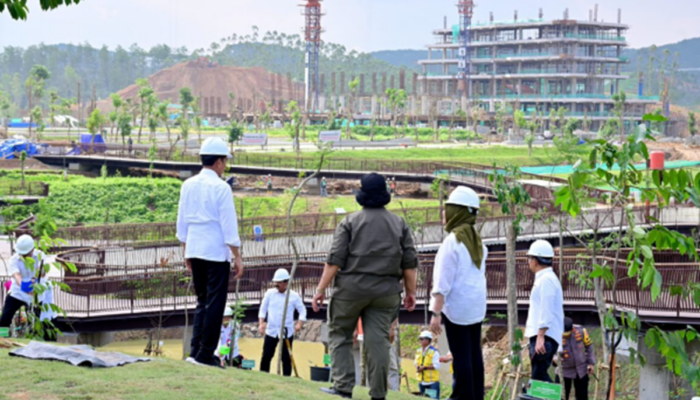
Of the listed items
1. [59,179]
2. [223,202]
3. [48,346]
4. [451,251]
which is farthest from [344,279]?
[59,179]

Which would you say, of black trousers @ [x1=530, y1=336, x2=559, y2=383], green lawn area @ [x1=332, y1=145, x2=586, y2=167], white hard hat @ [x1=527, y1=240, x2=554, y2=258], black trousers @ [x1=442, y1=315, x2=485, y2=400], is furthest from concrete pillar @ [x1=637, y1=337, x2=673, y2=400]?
green lawn area @ [x1=332, y1=145, x2=586, y2=167]

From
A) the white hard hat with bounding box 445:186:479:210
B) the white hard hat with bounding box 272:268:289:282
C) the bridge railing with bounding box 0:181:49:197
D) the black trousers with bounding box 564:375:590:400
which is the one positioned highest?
the white hard hat with bounding box 445:186:479:210

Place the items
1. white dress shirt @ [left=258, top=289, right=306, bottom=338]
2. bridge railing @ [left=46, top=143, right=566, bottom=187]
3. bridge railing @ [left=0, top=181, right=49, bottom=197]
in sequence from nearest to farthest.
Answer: white dress shirt @ [left=258, top=289, right=306, bottom=338] → bridge railing @ [left=0, top=181, right=49, bottom=197] → bridge railing @ [left=46, top=143, right=566, bottom=187]

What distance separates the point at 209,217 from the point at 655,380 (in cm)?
1137

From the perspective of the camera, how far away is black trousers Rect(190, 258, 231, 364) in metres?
8.09

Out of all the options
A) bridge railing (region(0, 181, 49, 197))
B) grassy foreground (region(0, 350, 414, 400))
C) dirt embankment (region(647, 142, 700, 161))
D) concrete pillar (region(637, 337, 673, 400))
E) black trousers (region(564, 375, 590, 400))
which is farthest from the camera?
dirt embankment (region(647, 142, 700, 161))

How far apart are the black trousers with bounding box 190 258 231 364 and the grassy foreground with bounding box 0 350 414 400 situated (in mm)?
313

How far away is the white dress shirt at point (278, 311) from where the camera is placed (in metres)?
11.8

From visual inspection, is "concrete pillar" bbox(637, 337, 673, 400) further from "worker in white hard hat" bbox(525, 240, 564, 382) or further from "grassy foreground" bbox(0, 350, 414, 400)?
"grassy foreground" bbox(0, 350, 414, 400)

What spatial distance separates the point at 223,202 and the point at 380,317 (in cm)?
177

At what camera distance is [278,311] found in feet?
39.0

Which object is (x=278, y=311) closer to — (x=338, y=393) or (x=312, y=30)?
(x=338, y=393)

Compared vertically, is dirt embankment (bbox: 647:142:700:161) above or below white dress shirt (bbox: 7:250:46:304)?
below

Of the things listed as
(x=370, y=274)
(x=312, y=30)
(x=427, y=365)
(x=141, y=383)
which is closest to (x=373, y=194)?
(x=370, y=274)
